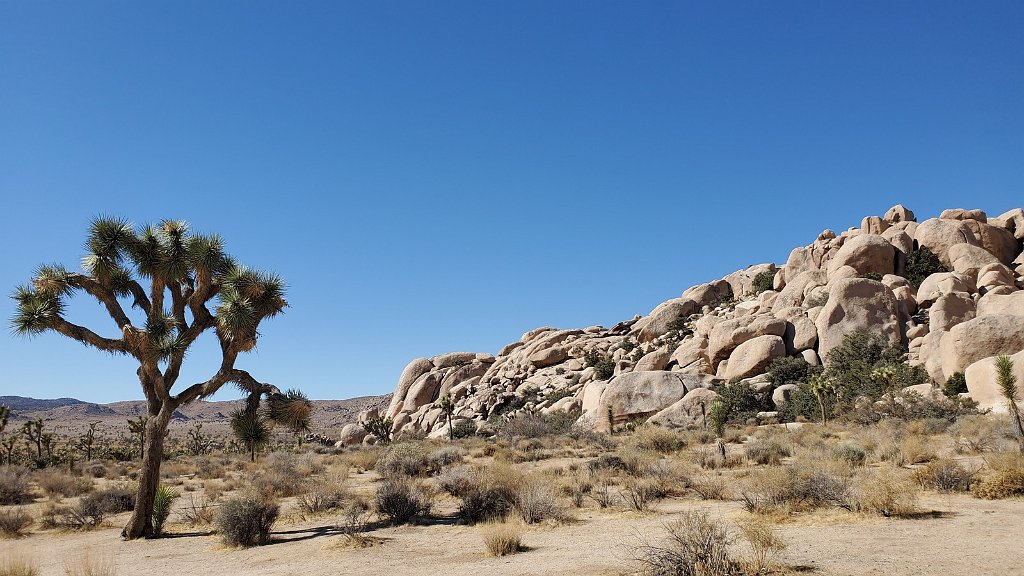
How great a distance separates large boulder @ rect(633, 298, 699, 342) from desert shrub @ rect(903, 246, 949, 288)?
18.3m

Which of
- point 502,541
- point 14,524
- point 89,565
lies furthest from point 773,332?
point 89,565

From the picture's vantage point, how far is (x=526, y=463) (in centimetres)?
2180

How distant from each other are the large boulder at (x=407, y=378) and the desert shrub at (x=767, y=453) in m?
51.5

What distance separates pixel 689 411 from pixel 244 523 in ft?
104

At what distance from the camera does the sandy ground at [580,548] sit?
7.21 meters

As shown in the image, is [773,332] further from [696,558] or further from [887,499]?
[696,558]

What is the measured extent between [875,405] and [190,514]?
1173 inches

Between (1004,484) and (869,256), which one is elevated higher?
(869,256)

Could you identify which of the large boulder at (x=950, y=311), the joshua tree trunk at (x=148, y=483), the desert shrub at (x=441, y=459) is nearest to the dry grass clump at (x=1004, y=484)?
the desert shrub at (x=441, y=459)

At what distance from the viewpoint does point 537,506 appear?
1123 centimetres

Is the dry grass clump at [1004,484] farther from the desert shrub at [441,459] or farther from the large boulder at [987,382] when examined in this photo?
the large boulder at [987,382]

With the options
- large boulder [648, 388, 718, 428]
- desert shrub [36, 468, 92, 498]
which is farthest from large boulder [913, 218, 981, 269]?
desert shrub [36, 468, 92, 498]

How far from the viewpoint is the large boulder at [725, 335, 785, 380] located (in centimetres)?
4088

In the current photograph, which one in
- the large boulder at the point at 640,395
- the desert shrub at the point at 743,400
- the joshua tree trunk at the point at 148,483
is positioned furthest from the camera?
the large boulder at the point at 640,395
